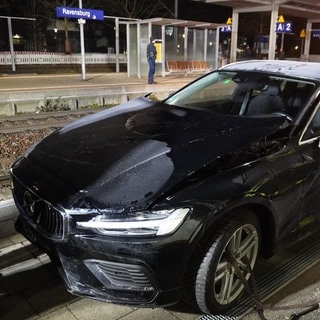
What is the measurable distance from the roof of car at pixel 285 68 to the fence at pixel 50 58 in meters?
20.6

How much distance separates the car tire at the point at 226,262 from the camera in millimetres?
2520

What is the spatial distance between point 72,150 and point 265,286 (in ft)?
5.63

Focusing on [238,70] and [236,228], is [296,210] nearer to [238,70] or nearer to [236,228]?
[236,228]

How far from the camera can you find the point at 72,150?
118 inches

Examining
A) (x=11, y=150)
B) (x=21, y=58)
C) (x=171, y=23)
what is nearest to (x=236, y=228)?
(x=11, y=150)

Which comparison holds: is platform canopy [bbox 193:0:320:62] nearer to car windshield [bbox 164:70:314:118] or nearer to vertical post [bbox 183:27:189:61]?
vertical post [bbox 183:27:189:61]

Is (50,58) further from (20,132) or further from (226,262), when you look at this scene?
(226,262)

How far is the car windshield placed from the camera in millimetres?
3518

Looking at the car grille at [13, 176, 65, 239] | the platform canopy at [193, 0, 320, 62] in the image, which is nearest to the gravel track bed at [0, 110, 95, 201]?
the car grille at [13, 176, 65, 239]

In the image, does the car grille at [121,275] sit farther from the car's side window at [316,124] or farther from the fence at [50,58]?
the fence at [50,58]

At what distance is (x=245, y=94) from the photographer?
385cm

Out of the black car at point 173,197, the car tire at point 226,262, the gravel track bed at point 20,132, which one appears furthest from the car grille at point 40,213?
the gravel track bed at point 20,132

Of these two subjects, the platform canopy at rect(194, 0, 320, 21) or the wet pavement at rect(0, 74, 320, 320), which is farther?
the platform canopy at rect(194, 0, 320, 21)

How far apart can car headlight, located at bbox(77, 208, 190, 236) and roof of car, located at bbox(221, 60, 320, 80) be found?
78.4 inches
